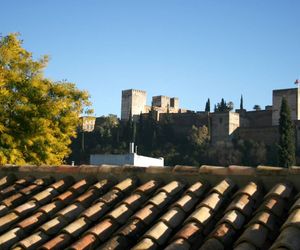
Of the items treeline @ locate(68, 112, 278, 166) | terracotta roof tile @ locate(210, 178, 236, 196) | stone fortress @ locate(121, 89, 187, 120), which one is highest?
stone fortress @ locate(121, 89, 187, 120)

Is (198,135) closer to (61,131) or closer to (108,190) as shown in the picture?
(61,131)

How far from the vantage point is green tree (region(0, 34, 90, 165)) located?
15.6 m

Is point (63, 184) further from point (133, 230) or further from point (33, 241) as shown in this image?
point (133, 230)

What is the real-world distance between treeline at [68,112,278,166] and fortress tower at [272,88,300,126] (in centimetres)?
897

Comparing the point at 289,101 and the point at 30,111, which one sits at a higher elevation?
the point at 289,101

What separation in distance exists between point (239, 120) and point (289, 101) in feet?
35.4

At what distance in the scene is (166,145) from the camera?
317 feet

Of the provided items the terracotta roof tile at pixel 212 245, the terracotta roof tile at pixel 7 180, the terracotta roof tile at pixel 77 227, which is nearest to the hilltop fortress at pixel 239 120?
the terracotta roof tile at pixel 7 180

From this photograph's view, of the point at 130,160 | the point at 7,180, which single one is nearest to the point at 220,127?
the point at 130,160

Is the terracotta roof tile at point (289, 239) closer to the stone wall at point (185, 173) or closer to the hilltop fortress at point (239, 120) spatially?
the stone wall at point (185, 173)

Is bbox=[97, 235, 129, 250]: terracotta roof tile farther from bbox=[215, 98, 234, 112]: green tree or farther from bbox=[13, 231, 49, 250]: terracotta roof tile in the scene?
bbox=[215, 98, 234, 112]: green tree

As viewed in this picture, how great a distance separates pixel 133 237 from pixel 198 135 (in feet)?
301

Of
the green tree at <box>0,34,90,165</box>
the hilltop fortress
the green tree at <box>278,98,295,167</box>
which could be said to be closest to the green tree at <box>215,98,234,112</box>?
the hilltop fortress

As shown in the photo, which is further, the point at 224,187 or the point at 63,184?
the point at 63,184
